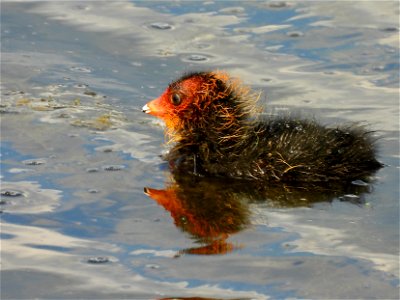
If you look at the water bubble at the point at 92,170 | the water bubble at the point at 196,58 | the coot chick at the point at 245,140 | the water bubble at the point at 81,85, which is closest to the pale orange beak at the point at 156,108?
the coot chick at the point at 245,140

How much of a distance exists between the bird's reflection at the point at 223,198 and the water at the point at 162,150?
0.02 m

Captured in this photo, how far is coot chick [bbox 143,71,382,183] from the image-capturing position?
802 centimetres

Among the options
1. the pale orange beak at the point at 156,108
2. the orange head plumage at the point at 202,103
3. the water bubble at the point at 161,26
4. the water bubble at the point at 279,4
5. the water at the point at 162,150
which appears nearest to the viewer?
the water at the point at 162,150

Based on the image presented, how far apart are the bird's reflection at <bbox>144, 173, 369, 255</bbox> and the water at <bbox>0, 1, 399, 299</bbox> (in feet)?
0.08

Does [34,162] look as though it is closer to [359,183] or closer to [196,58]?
[359,183]

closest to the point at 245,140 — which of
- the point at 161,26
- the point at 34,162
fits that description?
the point at 34,162

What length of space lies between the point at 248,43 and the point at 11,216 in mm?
4484

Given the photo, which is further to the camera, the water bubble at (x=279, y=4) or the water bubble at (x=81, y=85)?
the water bubble at (x=279, y=4)

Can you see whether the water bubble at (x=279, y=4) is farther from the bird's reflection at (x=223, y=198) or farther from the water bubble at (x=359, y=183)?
the water bubble at (x=359, y=183)

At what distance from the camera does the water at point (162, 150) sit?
20.7 feet

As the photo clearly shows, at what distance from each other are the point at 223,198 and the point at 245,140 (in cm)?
61

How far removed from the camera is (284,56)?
35.1 ft

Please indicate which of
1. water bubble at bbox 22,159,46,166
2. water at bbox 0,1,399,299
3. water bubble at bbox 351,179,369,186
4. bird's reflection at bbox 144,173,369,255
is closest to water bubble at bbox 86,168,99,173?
water at bbox 0,1,399,299

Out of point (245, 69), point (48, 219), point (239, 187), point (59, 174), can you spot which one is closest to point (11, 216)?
point (48, 219)
